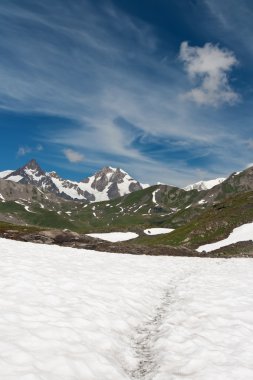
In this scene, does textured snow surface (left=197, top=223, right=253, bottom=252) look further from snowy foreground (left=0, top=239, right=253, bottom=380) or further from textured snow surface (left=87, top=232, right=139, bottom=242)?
textured snow surface (left=87, top=232, right=139, bottom=242)

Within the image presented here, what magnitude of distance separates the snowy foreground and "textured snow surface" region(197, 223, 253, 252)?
51835 mm

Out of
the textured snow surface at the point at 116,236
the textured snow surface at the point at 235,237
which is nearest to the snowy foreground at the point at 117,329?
the textured snow surface at the point at 235,237

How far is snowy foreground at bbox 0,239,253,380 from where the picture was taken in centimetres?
1008

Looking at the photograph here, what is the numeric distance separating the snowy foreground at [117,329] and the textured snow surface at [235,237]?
5184cm

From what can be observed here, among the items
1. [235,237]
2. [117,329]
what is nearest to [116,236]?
[235,237]

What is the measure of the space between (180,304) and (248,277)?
456 inches

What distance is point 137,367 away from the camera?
36.0ft

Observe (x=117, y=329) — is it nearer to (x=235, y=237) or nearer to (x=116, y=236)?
(x=235, y=237)

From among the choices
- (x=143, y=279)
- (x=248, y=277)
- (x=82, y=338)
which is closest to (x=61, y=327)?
(x=82, y=338)

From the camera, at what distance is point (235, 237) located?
74.6 meters

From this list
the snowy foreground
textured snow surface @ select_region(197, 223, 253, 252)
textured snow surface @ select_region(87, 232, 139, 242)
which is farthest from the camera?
textured snow surface @ select_region(87, 232, 139, 242)

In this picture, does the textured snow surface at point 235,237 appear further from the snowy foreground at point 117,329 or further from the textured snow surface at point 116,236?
the textured snow surface at point 116,236

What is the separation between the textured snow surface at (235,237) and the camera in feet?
238

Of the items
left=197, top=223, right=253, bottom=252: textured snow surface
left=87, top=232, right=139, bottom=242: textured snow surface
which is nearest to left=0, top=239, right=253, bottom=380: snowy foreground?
left=197, top=223, right=253, bottom=252: textured snow surface
